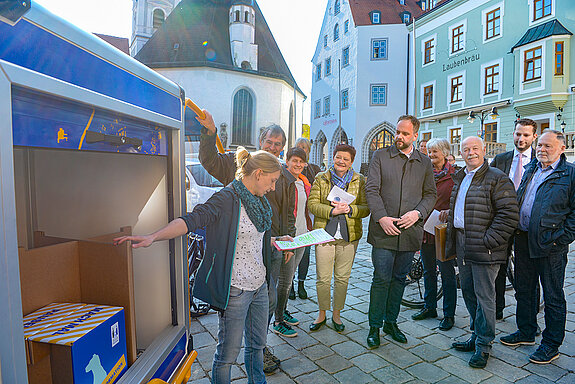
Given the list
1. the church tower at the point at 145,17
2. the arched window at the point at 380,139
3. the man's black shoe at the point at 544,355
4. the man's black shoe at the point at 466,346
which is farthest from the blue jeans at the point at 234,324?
the church tower at the point at 145,17

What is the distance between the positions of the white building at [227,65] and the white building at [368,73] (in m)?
5.69

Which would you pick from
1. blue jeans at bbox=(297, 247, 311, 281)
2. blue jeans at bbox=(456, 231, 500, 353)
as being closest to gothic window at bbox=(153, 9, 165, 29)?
blue jeans at bbox=(297, 247, 311, 281)

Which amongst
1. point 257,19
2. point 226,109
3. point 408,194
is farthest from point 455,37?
point 408,194

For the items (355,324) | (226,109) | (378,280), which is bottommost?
(355,324)

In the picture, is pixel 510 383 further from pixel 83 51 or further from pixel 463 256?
pixel 83 51

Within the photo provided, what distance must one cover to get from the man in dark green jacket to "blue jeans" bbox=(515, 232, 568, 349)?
38.5 inches

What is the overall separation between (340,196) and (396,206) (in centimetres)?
55

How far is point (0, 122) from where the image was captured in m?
1.13

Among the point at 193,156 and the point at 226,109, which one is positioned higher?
the point at 226,109

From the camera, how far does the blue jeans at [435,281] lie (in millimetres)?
4230

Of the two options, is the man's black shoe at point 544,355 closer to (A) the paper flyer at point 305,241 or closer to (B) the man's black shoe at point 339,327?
(B) the man's black shoe at point 339,327

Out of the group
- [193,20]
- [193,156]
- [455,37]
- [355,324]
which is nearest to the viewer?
[355,324]

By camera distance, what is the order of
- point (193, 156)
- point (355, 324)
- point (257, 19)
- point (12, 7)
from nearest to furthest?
point (12, 7) → point (355, 324) → point (193, 156) → point (257, 19)

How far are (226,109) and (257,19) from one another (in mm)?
12214
